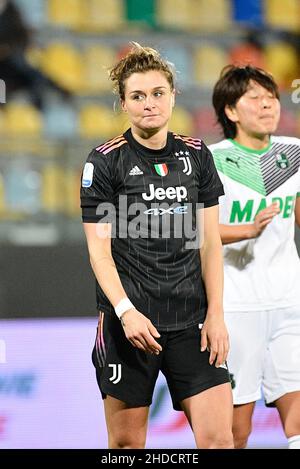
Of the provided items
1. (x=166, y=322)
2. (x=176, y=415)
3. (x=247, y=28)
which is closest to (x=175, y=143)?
(x=166, y=322)

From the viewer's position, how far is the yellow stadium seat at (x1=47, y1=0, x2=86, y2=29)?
7.40 m

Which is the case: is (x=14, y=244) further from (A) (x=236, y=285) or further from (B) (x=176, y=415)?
(A) (x=236, y=285)

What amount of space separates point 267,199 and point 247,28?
4.10 m

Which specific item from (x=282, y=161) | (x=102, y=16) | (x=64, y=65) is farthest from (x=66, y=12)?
(x=282, y=161)

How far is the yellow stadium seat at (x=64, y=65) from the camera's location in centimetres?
723

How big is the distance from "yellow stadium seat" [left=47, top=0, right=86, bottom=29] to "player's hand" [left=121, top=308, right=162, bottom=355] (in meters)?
4.79

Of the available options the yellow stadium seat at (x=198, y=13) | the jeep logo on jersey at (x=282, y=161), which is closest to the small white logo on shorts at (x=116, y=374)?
the jeep logo on jersey at (x=282, y=161)

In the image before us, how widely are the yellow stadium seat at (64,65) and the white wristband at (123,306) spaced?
444cm

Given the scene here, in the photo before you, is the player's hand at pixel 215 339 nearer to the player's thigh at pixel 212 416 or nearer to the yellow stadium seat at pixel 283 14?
the player's thigh at pixel 212 416

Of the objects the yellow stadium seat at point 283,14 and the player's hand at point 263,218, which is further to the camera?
the yellow stadium seat at point 283,14

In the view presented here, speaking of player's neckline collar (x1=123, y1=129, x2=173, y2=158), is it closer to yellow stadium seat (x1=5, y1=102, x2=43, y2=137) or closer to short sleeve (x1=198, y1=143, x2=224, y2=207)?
short sleeve (x1=198, y1=143, x2=224, y2=207)

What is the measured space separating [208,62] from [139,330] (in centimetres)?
491

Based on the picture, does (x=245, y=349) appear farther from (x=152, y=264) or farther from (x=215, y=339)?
(x=152, y=264)

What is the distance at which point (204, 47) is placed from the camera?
7527mm
